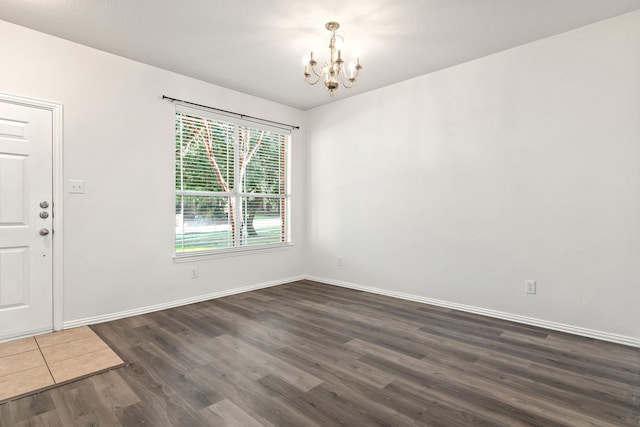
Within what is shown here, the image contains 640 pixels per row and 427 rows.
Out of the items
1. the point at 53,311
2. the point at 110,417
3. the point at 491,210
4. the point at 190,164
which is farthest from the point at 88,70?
the point at 491,210

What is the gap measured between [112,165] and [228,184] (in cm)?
136

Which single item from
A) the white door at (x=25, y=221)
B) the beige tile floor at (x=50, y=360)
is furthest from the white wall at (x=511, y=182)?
the white door at (x=25, y=221)

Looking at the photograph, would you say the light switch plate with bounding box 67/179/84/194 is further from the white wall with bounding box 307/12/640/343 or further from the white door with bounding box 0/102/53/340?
the white wall with bounding box 307/12/640/343

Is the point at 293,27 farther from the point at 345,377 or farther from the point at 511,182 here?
the point at 345,377

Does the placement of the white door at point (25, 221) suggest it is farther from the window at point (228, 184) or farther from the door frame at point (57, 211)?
the window at point (228, 184)

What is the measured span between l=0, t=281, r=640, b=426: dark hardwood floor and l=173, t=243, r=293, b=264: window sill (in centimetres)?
77

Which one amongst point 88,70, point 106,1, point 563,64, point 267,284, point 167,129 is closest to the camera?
point 106,1

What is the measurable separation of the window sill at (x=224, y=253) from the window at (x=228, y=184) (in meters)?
0.03

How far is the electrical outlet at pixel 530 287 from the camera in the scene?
326 cm

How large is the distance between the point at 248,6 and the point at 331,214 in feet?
9.75

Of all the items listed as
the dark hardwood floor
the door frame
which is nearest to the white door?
the door frame

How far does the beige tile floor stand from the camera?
2168mm

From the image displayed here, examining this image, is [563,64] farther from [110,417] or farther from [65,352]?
[65,352]

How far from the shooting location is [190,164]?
408cm
